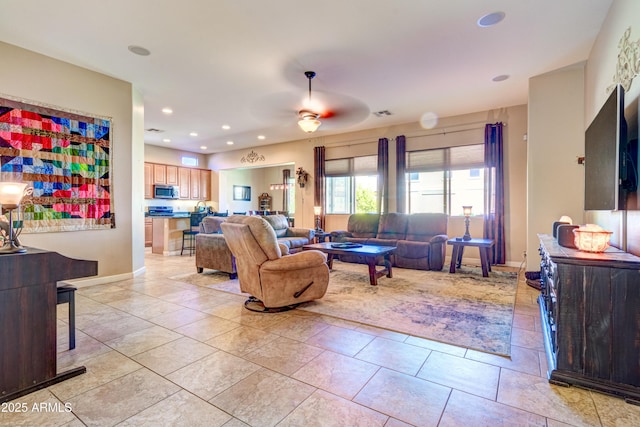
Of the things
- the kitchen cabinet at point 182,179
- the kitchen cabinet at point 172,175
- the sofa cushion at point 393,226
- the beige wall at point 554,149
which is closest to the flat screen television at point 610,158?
the beige wall at point 554,149

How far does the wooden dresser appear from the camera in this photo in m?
1.77

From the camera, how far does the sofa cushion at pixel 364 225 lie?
6.68 m

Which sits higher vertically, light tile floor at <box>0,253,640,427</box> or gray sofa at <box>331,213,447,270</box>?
gray sofa at <box>331,213,447,270</box>

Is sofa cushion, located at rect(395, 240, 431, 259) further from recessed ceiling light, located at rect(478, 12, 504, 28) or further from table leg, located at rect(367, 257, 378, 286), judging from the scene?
recessed ceiling light, located at rect(478, 12, 504, 28)

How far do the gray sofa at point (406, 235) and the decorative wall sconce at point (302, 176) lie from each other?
2066mm

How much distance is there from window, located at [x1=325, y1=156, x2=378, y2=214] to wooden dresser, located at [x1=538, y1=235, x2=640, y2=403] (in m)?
5.45

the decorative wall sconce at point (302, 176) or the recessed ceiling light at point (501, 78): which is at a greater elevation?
the recessed ceiling light at point (501, 78)

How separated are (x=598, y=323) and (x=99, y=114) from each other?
5898 mm

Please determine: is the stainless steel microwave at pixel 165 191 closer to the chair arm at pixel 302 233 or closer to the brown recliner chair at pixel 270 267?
the chair arm at pixel 302 233

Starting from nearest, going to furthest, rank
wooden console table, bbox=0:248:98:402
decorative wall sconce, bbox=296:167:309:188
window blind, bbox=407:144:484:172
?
wooden console table, bbox=0:248:98:402 < window blind, bbox=407:144:484:172 < decorative wall sconce, bbox=296:167:309:188

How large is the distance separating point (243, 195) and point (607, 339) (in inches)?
436

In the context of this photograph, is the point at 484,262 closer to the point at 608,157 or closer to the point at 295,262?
the point at 608,157

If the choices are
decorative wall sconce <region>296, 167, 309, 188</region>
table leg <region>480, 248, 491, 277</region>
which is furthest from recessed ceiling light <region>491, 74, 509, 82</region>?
decorative wall sconce <region>296, 167, 309, 188</region>

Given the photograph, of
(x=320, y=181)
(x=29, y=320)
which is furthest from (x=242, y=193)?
(x=29, y=320)
